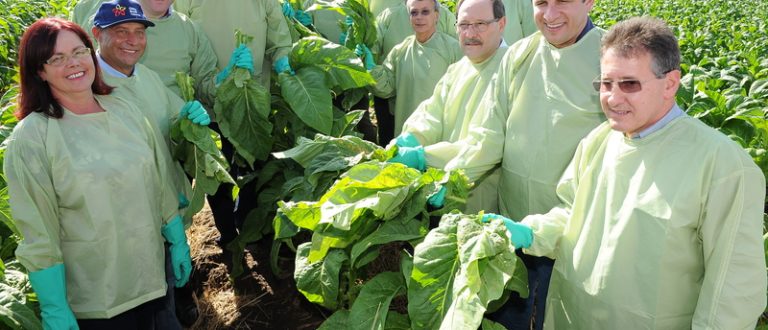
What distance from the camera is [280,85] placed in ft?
11.6

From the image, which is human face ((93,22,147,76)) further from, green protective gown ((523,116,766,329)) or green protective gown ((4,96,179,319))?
green protective gown ((523,116,766,329))

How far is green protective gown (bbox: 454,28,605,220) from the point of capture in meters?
2.33

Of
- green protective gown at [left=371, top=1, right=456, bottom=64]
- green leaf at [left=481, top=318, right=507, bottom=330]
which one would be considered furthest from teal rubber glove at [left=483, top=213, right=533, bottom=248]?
green protective gown at [left=371, top=1, right=456, bottom=64]

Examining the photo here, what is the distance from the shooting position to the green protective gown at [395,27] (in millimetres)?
4434

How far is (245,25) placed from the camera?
355cm

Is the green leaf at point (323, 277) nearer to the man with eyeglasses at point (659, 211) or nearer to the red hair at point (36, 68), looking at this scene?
the man with eyeglasses at point (659, 211)

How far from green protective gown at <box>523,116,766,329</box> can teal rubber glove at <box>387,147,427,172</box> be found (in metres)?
0.69

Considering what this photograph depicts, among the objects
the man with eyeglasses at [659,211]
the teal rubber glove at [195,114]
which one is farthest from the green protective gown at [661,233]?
the teal rubber glove at [195,114]

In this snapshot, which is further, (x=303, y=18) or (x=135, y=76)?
(x=303, y=18)

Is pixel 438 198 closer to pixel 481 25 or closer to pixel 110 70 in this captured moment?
pixel 481 25

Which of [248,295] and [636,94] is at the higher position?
[636,94]

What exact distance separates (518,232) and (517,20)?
3238mm

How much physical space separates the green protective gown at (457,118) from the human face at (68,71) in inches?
53.7

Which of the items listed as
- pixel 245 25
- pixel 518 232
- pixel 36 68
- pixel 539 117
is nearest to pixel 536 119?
pixel 539 117
